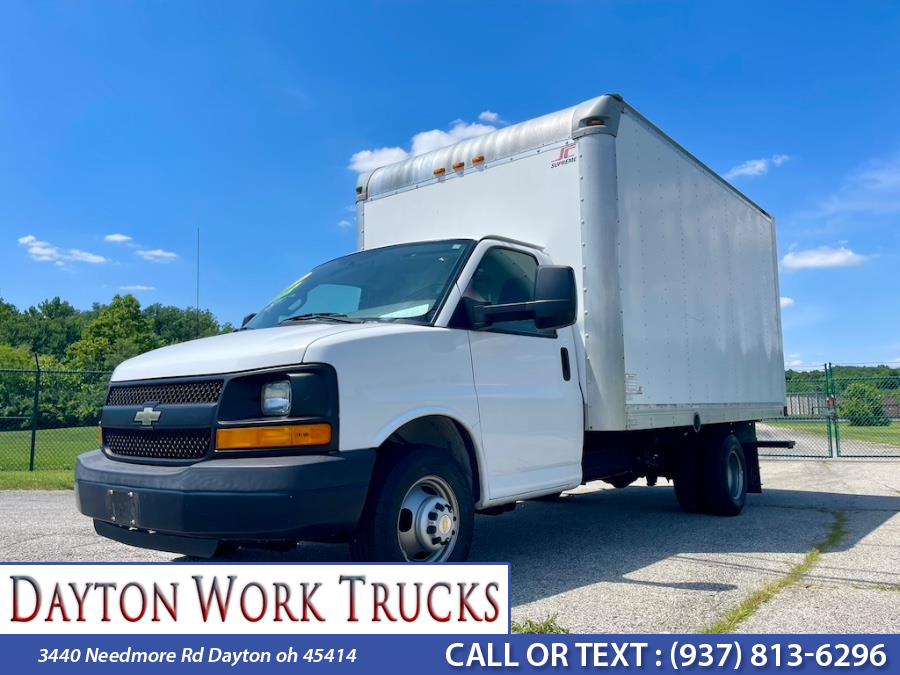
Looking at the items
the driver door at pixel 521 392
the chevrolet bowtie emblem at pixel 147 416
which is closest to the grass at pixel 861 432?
the driver door at pixel 521 392

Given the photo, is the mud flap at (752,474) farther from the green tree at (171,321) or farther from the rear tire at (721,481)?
the green tree at (171,321)

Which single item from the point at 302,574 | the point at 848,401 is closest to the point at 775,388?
the point at 302,574

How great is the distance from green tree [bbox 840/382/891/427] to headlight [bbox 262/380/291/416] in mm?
18033

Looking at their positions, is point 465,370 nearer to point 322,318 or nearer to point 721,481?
point 322,318

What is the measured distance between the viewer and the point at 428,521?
4.05 meters

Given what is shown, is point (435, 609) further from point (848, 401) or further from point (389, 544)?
point (848, 401)

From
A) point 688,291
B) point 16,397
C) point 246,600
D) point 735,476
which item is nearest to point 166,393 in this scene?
point 246,600

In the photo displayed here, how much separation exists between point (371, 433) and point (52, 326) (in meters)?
98.9

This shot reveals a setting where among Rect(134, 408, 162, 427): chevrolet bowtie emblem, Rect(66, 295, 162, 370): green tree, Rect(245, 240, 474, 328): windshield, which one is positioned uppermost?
Rect(66, 295, 162, 370): green tree

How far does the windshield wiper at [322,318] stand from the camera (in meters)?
4.53

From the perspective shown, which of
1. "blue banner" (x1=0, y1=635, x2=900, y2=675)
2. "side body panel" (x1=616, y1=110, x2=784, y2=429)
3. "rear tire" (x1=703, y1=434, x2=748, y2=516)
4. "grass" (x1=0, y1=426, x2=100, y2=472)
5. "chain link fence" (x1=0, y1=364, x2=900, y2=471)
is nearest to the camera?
"blue banner" (x1=0, y1=635, x2=900, y2=675)

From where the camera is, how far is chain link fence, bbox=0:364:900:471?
12938mm

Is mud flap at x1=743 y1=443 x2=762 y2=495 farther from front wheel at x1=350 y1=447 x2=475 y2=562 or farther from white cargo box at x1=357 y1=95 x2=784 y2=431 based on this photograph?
front wheel at x1=350 y1=447 x2=475 y2=562

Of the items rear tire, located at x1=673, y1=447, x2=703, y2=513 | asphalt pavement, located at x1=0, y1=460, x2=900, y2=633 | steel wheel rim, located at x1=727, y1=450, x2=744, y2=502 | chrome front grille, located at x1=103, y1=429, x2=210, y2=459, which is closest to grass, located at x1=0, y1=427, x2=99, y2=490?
asphalt pavement, located at x1=0, y1=460, x2=900, y2=633
